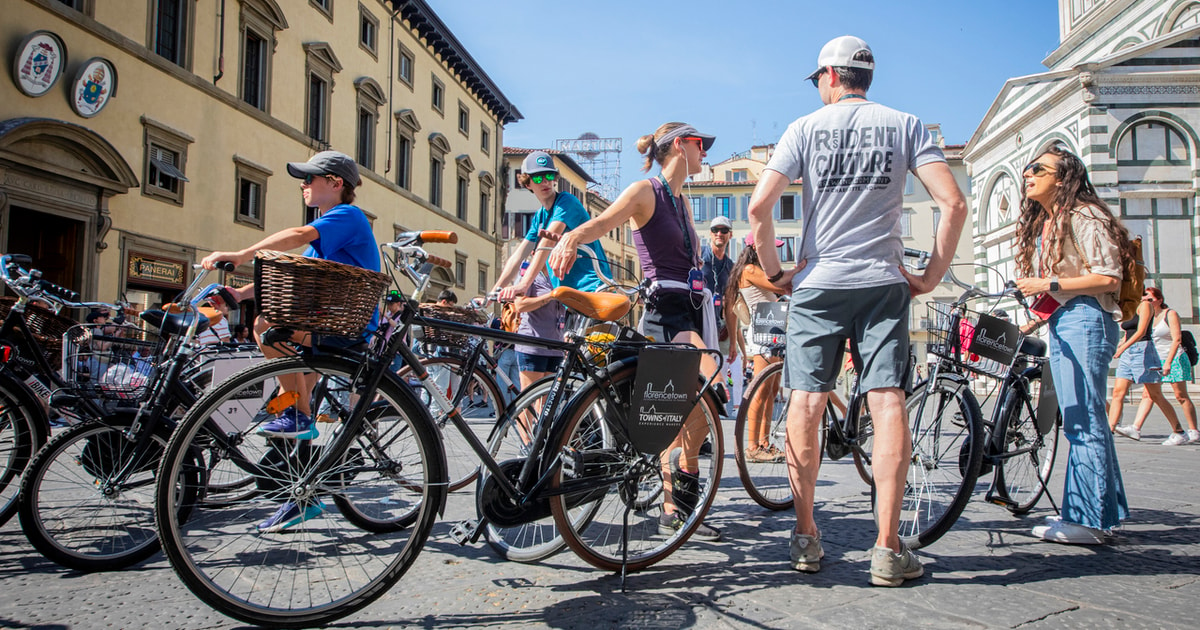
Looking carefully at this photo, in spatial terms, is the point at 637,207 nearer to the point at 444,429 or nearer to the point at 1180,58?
the point at 444,429

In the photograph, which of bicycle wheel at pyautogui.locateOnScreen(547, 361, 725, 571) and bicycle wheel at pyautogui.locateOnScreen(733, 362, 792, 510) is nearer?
bicycle wheel at pyautogui.locateOnScreen(547, 361, 725, 571)

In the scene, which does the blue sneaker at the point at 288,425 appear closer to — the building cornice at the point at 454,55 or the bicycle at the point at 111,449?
the bicycle at the point at 111,449

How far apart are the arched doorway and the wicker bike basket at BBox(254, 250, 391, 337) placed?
1405 cm

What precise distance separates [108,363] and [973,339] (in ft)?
12.4

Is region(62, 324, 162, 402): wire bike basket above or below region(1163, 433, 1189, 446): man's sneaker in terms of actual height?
above

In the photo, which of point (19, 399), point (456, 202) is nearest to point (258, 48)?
point (456, 202)

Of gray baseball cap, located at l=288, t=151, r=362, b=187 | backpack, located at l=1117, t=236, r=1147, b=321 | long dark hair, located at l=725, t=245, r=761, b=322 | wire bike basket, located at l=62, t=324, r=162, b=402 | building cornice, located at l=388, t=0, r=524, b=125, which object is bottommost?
wire bike basket, located at l=62, t=324, r=162, b=402

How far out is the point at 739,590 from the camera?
280cm

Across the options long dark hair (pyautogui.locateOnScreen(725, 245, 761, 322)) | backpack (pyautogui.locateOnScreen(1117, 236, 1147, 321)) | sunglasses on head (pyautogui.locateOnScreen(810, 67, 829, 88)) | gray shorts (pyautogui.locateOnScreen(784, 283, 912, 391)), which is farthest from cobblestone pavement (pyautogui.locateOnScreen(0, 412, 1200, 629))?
long dark hair (pyautogui.locateOnScreen(725, 245, 761, 322))

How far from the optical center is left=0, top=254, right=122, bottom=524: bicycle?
3350 mm

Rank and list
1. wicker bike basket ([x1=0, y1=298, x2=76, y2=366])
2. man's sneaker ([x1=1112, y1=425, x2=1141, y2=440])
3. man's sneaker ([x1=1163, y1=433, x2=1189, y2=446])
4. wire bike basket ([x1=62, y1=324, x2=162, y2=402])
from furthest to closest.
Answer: man's sneaker ([x1=1112, y1=425, x2=1141, y2=440]), man's sneaker ([x1=1163, y1=433, x2=1189, y2=446]), wicker bike basket ([x1=0, y1=298, x2=76, y2=366]), wire bike basket ([x1=62, y1=324, x2=162, y2=402])

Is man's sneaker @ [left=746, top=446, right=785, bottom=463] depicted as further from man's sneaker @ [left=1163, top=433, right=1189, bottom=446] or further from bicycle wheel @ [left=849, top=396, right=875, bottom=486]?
man's sneaker @ [left=1163, top=433, right=1189, bottom=446]

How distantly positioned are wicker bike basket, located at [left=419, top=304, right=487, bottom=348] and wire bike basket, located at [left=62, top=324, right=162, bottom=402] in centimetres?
106

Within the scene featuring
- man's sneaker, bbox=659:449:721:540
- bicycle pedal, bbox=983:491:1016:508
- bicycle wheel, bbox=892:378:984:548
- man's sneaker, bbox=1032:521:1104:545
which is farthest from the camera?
bicycle pedal, bbox=983:491:1016:508
